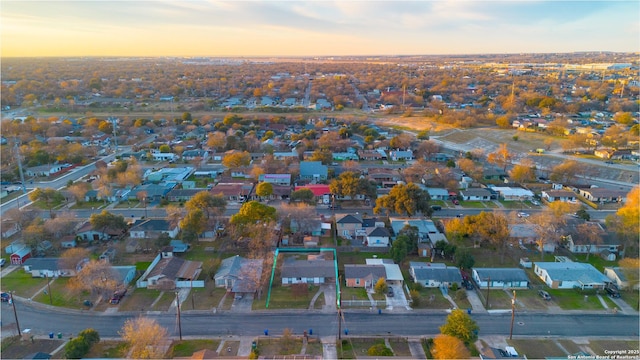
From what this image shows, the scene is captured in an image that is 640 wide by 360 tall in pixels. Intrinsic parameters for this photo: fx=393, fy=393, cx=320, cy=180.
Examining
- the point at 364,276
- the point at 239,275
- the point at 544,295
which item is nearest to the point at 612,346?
the point at 544,295

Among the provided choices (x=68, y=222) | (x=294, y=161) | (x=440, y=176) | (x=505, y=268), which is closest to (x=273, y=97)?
(x=294, y=161)

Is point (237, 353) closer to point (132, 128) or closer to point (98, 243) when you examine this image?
point (98, 243)

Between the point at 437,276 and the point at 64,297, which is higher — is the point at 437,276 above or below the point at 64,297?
above

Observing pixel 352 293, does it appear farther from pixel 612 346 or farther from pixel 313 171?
pixel 313 171

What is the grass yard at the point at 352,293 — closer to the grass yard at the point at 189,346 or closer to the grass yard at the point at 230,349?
the grass yard at the point at 230,349

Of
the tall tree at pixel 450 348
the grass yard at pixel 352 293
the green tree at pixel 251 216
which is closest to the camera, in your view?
the tall tree at pixel 450 348

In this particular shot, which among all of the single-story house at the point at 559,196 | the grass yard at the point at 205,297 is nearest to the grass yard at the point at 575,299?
the single-story house at the point at 559,196
